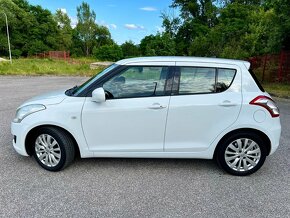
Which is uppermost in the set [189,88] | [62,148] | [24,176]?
[189,88]

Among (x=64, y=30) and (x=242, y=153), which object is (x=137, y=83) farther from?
(x=64, y=30)

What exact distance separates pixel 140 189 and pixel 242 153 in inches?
59.2

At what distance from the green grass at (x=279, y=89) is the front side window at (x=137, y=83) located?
348 inches

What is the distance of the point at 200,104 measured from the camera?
3.37 m

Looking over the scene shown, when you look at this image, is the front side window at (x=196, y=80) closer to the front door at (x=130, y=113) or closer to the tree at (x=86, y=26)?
the front door at (x=130, y=113)

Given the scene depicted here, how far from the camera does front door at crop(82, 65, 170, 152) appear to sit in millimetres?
3379

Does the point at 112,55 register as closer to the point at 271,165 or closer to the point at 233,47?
the point at 233,47

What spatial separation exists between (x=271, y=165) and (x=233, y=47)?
1717cm

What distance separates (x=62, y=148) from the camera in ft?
11.4

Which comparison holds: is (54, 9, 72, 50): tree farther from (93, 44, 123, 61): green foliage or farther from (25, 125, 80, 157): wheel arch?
(25, 125, 80, 157): wheel arch

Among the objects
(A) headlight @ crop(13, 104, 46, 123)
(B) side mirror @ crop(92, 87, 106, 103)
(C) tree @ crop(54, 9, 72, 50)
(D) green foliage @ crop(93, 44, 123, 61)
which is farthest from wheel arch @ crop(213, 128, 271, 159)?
(C) tree @ crop(54, 9, 72, 50)

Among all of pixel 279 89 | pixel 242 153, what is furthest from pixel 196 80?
pixel 279 89

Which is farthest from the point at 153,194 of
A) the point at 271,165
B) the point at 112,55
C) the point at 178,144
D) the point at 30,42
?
the point at 30,42

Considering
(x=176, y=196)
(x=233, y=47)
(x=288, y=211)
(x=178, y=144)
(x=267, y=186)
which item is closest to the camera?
(x=288, y=211)
